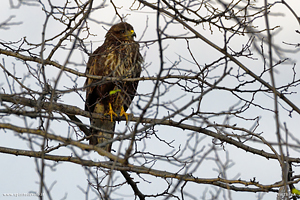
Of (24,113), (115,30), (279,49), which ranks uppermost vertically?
(115,30)

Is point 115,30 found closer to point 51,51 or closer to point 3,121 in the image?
point 51,51

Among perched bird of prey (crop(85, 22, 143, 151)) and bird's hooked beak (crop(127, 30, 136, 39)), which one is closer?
perched bird of prey (crop(85, 22, 143, 151))

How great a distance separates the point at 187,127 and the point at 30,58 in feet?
6.00

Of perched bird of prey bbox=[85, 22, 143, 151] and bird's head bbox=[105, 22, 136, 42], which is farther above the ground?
bird's head bbox=[105, 22, 136, 42]

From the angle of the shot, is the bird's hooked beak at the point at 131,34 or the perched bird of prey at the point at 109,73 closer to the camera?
the perched bird of prey at the point at 109,73

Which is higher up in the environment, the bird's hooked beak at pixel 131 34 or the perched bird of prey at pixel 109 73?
the bird's hooked beak at pixel 131 34

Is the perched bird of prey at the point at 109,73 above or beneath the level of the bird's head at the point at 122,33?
beneath

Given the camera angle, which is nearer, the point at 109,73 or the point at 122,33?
the point at 109,73

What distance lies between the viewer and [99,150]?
2934 millimetres

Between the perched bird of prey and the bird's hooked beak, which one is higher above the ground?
the bird's hooked beak

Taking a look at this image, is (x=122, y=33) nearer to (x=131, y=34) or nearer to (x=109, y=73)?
(x=131, y=34)

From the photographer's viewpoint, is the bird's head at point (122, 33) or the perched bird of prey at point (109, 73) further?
the bird's head at point (122, 33)

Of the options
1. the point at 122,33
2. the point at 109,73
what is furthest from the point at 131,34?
the point at 109,73

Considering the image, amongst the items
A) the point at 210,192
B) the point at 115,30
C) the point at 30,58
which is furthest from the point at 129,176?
the point at 115,30
